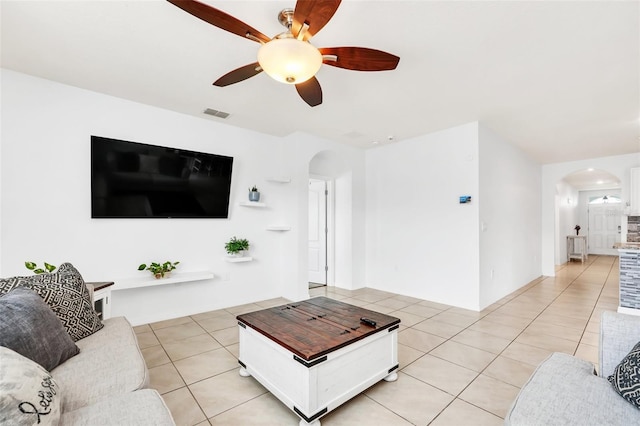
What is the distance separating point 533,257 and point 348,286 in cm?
417

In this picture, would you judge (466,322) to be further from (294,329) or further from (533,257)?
(533,257)

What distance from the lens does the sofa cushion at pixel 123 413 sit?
117 centimetres

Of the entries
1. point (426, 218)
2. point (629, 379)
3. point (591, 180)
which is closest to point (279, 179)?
point (426, 218)

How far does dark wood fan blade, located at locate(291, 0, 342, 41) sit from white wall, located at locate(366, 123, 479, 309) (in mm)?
3297

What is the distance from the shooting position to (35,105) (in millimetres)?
2979

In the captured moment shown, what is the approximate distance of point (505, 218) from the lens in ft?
16.2

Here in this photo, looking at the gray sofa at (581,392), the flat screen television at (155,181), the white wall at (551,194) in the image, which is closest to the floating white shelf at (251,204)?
the flat screen television at (155,181)

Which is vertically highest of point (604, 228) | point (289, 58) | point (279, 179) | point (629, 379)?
point (289, 58)

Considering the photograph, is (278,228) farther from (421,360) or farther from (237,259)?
(421,360)

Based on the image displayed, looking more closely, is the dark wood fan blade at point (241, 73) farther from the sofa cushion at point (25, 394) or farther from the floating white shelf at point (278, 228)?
the floating white shelf at point (278, 228)

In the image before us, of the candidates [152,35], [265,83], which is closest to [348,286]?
[265,83]

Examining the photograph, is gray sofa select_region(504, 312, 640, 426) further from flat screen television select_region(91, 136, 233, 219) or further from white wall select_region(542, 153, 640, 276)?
white wall select_region(542, 153, 640, 276)

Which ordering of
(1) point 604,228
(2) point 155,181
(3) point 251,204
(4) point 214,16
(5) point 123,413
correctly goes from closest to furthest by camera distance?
(5) point 123,413, (4) point 214,16, (2) point 155,181, (3) point 251,204, (1) point 604,228

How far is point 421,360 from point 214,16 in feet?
10.0
